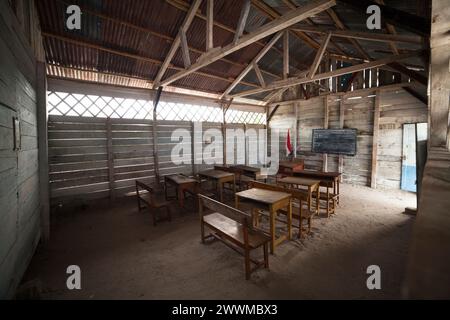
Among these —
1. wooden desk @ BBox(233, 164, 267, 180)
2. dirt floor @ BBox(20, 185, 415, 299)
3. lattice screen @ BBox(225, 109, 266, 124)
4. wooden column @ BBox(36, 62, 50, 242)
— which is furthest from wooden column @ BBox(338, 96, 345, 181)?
wooden column @ BBox(36, 62, 50, 242)

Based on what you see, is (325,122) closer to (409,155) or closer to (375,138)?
(375,138)

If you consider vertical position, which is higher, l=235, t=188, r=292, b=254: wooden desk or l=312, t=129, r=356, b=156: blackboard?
l=312, t=129, r=356, b=156: blackboard

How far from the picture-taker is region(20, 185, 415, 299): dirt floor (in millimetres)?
2340

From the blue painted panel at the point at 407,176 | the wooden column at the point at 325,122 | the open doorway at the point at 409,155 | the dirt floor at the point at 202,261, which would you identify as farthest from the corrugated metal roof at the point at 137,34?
the dirt floor at the point at 202,261

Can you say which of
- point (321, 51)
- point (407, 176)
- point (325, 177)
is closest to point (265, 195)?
point (325, 177)

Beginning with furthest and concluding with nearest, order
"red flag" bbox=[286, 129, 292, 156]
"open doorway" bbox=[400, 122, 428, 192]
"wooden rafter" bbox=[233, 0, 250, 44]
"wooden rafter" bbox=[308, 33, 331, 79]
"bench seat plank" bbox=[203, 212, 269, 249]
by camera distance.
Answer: "red flag" bbox=[286, 129, 292, 156], "open doorway" bbox=[400, 122, 428, 192], "wooden rafter" bbox=[308, 33, 331, 79], "wooden rafter" bbox=[233, 0, 250, 44], "bench seat plank" bbox=[203, 212, 269, 249]

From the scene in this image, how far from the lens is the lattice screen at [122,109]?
199 inches

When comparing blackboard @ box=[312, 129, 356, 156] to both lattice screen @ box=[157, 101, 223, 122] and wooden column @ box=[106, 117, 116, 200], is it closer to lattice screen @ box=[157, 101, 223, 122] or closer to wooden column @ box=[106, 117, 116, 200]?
lattice screen @ box=[157, 101, 223, 122]

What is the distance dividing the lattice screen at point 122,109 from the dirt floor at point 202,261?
9.23ft

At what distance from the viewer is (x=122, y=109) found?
5.99 metres

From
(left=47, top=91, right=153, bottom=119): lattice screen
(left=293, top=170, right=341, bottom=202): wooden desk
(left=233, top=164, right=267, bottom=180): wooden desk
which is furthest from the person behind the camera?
(left=233, top=164, right=267, bottom=180): wooden desk

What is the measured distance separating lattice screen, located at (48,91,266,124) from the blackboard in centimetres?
371

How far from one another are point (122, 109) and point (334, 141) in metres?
7.55
